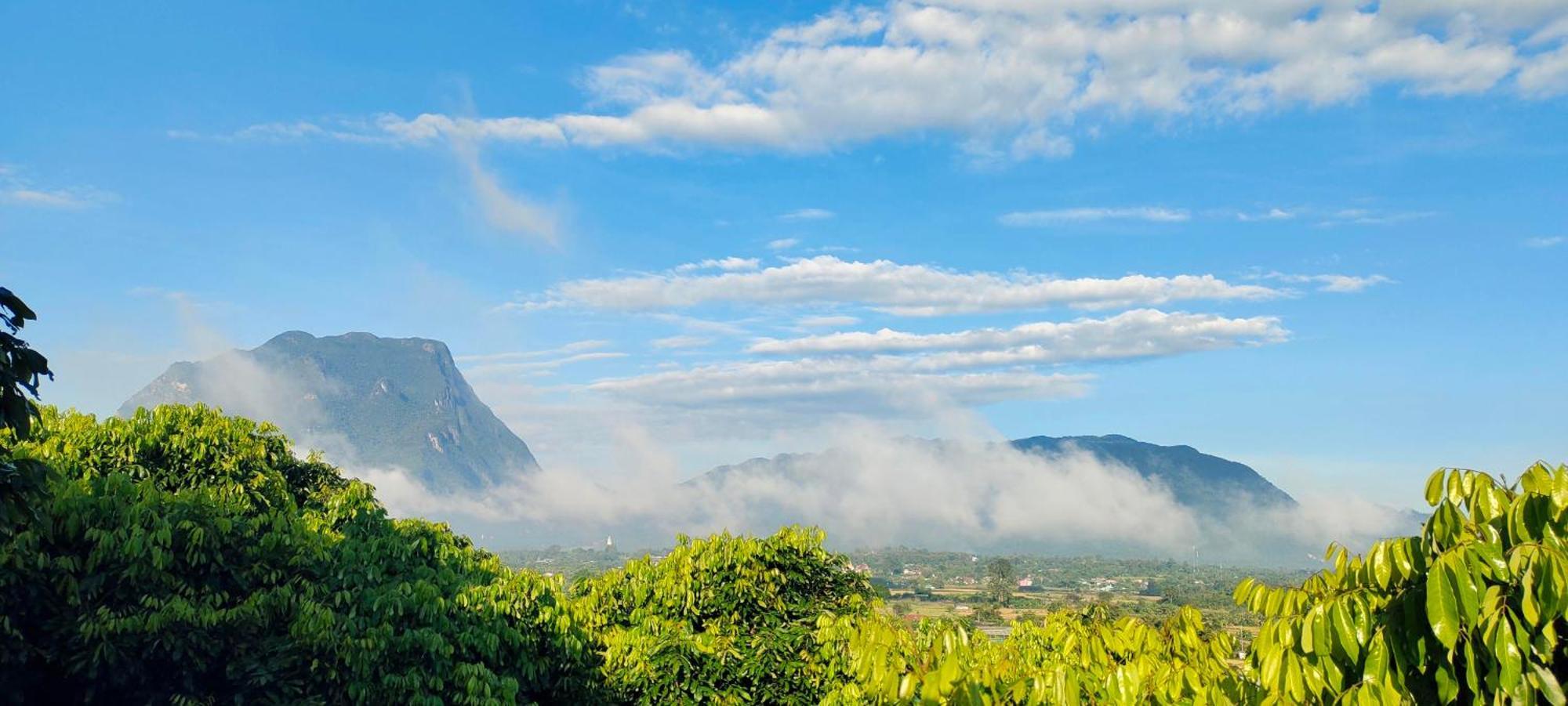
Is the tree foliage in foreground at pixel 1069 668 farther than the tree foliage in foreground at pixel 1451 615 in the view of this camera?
Yes

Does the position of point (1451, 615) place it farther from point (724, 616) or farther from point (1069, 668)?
point (724, 616)

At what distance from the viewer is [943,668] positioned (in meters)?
4.96

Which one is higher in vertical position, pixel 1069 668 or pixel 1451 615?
pixel 1451 615

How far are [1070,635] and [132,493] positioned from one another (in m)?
11.4

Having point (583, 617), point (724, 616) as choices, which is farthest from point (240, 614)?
point (724, 616)

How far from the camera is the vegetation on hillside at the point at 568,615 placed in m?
4.21

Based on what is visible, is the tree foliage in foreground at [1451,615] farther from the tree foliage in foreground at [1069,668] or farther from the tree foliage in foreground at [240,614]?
the tree foliage in foreground at [240,614]

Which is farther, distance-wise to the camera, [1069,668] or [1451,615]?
[1069,668]

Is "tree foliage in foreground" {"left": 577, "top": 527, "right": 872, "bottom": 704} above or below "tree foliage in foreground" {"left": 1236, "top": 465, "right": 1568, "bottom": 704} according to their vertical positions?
below

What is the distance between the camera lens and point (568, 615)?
52.9 feet

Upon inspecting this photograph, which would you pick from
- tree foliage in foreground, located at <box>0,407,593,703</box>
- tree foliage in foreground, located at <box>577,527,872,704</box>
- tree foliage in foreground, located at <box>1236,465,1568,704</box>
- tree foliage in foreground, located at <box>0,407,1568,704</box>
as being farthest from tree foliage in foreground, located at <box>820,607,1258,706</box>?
tree foliage in foreground, located at <box>0,407,593,703</box>

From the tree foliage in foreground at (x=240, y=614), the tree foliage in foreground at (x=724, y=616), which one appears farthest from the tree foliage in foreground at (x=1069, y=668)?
the tree foliage in foreground at (x=240, y=614)

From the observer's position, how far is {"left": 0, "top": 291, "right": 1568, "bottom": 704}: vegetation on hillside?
421 cm

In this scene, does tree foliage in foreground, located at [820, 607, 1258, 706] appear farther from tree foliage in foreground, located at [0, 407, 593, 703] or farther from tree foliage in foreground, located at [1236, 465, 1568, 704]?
tree foliage in foreground, located at [0, 407, 593, 703]
